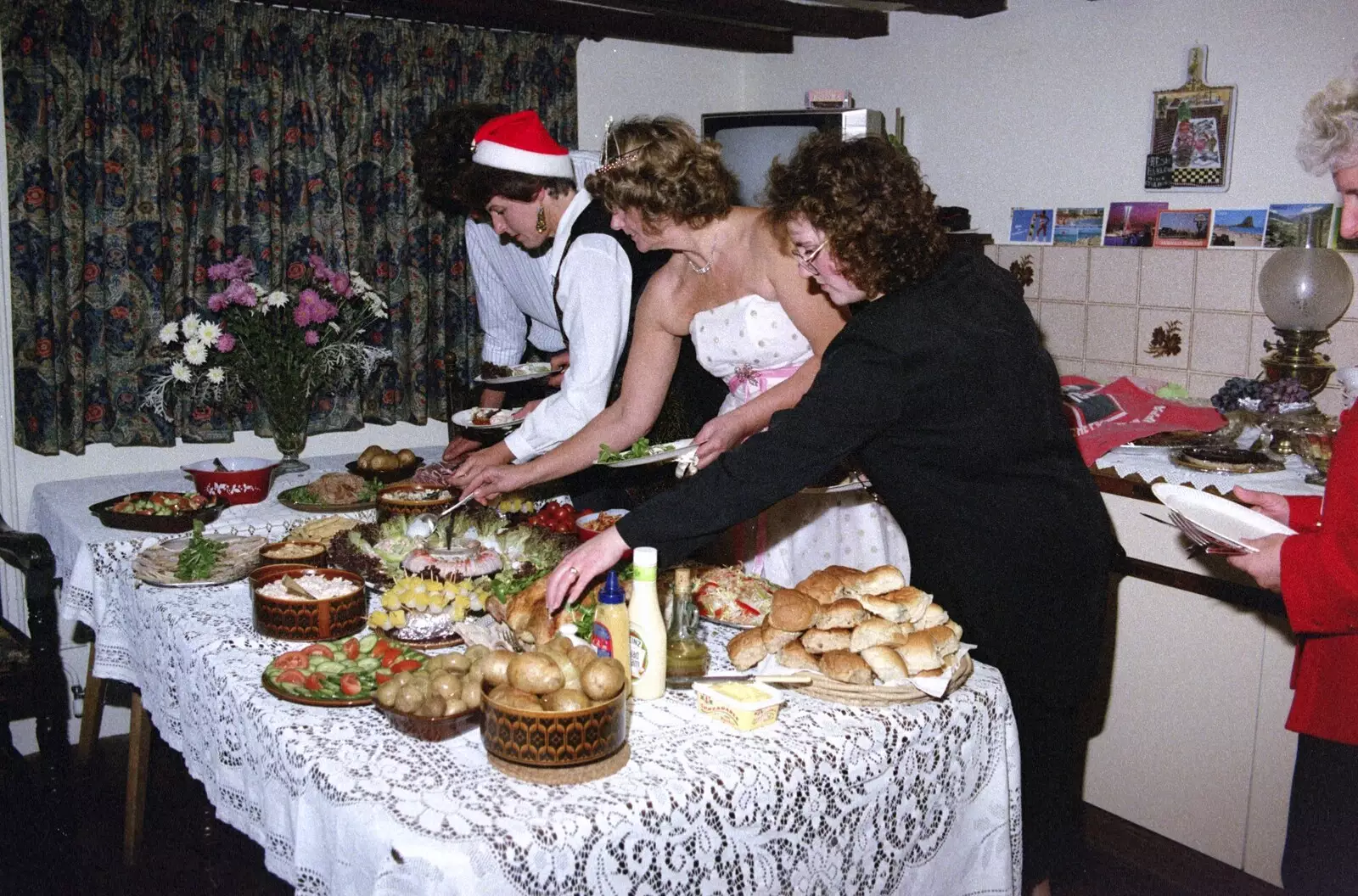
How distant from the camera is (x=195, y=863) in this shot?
9.00ft

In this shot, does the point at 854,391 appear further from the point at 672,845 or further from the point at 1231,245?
the point at 1231,245

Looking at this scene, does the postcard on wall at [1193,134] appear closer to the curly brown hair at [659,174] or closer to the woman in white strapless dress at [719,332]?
the woman in white strapless dress at [719,332]

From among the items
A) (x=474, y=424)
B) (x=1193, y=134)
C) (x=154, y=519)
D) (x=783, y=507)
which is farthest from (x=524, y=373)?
(x=1193, y=134)

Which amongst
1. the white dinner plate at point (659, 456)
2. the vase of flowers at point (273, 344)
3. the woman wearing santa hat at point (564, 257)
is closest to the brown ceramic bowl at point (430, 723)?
the white dinner plate at point (659, 456)

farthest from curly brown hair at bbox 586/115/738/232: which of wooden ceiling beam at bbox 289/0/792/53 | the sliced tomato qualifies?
wooden ceiling beam at bbox 289/0/792/53

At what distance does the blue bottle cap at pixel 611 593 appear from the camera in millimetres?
1513

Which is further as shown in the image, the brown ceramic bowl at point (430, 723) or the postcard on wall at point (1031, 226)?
the postcard on wall at point (1031, 226)

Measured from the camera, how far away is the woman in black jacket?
1614 mm

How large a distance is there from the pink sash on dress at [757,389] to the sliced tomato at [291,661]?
3.70ft

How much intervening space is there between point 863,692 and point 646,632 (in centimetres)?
32

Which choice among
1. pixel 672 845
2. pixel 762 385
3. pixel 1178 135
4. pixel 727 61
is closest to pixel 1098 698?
pixel 762 385

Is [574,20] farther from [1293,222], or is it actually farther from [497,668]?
[497,668]

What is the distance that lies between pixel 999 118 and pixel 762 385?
1918mm

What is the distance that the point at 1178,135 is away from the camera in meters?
3.38
